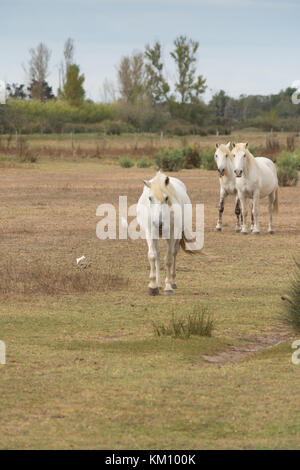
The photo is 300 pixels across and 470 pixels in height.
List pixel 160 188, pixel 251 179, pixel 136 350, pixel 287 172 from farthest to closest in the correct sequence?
pixel 287 172 < pixel 251 179 < pixel 160 188 < pixel 136 350

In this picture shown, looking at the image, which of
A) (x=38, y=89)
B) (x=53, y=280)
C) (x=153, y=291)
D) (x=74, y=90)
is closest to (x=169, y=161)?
(x=53, y=280)

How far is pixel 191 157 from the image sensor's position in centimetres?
4447

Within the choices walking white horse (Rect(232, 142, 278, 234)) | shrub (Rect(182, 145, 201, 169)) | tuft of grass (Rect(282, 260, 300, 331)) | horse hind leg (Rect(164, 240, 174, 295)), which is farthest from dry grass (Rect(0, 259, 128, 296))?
shrub (Rect(182, 145, 201, 169))

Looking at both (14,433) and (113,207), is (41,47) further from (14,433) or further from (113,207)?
(14,433)

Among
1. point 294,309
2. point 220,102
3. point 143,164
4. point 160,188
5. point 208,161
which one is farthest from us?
point 220,102

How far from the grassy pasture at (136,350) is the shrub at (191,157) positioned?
1030 inches

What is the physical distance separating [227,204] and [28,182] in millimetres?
9873

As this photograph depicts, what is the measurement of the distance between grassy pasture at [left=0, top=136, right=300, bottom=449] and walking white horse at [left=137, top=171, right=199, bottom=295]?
35 centimetres

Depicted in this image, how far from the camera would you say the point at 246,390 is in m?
7.08

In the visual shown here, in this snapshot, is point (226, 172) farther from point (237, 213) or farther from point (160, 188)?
point (160, 188)

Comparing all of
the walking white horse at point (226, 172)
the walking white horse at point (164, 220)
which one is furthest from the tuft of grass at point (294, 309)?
the walking white horse at point (226, 172)

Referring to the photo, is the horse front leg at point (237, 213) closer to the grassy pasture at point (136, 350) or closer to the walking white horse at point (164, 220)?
the grassy pasture at point (136, 350)

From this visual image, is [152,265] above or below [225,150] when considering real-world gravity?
below

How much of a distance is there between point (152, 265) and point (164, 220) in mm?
698
